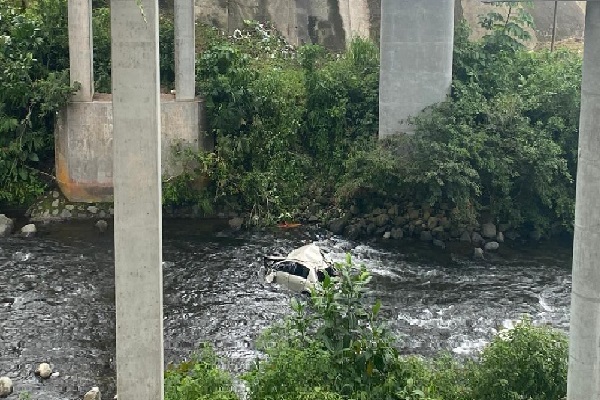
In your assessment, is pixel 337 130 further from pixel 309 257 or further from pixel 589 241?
pixel 589 241

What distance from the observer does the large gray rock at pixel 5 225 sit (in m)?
23.2

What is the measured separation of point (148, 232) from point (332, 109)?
16.3 meters

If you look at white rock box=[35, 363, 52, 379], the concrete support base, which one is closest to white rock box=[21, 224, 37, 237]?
the concrete support base

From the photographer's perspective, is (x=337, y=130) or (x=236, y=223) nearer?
(x=236, y=223)

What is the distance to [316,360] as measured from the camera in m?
10.7

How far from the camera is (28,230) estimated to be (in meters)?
23.4

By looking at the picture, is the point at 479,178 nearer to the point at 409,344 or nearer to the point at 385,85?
the point at 385,85

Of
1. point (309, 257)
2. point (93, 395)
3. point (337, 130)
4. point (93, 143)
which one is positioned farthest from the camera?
point (337, 130)

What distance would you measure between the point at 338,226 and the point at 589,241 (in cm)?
1371

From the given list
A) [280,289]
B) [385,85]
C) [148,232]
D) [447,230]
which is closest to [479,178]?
[447,230]

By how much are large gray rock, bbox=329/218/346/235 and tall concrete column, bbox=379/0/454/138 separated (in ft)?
10.1

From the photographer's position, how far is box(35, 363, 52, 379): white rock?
1475cm

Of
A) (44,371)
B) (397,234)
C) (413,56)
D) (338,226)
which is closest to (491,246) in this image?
(397,234)

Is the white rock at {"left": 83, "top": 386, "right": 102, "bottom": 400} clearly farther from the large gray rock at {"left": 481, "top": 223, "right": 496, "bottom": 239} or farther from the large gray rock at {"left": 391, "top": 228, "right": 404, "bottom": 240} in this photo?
the large gray rock at {"left": 481, "top": 223, "right": 496, "bottom": 239}
